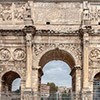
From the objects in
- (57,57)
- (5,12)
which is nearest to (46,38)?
(57,57)

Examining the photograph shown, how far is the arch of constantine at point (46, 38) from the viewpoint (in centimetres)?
2264

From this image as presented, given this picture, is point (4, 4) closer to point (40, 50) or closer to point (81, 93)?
point (40, 50)

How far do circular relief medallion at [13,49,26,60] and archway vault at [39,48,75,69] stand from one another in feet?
3.80

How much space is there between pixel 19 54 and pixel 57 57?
9.42 feet

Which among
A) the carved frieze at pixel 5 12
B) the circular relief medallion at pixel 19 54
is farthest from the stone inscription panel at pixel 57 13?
the circular relief medallion at pixel 19 54

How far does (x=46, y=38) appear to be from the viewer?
76.1 feet

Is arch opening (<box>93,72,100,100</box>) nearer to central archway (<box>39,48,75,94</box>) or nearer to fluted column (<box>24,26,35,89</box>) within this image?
central archway (<box>39,48,75,94</box>)

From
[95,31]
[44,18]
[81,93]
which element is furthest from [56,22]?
[81,93]

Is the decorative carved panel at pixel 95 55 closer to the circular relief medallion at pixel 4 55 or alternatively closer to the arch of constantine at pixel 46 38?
the arch of constantine at pixel 46 38

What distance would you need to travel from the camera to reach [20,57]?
23188mm

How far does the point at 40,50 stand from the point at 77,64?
2246 mm

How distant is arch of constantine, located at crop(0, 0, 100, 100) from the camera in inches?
891

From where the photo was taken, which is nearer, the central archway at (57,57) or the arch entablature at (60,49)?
the arch entablature at (60,49)

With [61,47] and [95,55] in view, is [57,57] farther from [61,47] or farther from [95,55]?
[95,55]
